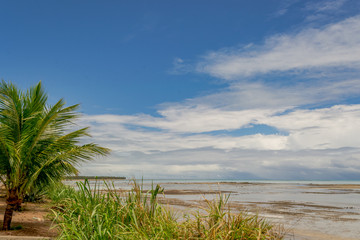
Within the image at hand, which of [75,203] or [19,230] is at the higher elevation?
[75,203]

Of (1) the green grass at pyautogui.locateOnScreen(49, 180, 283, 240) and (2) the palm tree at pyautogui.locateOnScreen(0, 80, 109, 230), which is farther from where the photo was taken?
(2) the palm tree at pyautogui.locateOnScreen(0, 80, 109, 230)

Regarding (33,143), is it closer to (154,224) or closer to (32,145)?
(32,145)

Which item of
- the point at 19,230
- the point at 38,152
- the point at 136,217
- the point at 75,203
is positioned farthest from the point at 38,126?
the point at 136,217

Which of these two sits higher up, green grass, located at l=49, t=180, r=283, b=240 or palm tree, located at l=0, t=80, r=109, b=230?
palm tree, located at l=0, t=80, r=109, b=230

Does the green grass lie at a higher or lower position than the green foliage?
lower

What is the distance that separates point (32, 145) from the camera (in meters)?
9.74

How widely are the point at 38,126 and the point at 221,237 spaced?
24.4 feet

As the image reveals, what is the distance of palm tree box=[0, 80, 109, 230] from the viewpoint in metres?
9.55

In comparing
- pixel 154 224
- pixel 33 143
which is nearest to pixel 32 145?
pixel 33 143

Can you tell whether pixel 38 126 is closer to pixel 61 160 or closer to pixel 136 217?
pixel 61 160

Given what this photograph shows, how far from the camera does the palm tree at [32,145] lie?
9555mm

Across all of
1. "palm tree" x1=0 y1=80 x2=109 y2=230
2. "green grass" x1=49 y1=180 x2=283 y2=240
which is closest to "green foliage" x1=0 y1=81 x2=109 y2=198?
"palm tree" x1=0 y1=80 x2=109 y2=230

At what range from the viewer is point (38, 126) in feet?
32.6

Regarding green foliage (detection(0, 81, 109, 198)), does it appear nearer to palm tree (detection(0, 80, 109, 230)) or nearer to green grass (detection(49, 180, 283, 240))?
palm tree (detection(0, 80, 109, 230))
